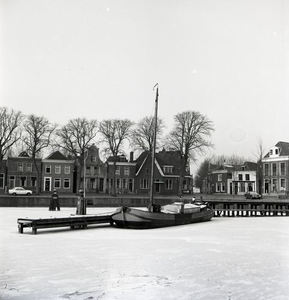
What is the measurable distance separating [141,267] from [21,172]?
47751 millimetres

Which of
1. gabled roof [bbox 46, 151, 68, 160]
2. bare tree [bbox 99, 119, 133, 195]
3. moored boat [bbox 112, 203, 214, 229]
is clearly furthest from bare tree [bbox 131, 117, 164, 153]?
moored boat [bbox 112, 203, 214, 229]

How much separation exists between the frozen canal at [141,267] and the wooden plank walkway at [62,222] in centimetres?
69

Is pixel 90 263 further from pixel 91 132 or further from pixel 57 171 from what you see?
pixel 57 171

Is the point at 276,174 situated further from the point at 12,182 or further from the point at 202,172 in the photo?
the point at 202,172

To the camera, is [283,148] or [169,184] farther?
[169,184]

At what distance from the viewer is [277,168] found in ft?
162

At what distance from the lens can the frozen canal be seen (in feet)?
20.8

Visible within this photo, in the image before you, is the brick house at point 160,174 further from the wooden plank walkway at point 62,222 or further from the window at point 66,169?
the wooden plank walkway at point 62,222

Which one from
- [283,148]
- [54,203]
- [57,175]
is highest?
[283,148]

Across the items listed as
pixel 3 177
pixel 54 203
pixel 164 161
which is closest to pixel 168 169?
pixel 164 161

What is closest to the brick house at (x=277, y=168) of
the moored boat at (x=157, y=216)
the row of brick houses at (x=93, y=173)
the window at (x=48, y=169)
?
the row of brick houses at (x=93, y=173)

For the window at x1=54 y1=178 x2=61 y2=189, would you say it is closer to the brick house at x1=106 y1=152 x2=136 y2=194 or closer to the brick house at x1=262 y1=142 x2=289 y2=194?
the brick house at x1=106 y1=152 x2=136 y2=194

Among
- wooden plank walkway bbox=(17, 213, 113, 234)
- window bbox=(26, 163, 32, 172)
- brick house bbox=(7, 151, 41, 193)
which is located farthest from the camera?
window bbox=(26, 163, 32, 172)

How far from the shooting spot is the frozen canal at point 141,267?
6352 millimetres
